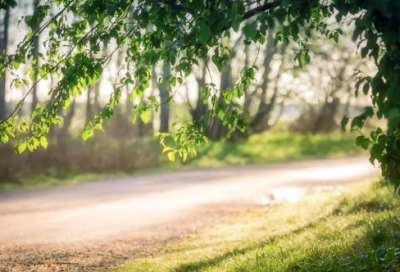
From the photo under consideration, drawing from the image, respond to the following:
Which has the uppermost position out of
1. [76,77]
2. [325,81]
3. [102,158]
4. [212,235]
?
[325,81]

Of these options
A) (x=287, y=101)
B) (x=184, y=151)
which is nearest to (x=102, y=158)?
(x=184, y=151)

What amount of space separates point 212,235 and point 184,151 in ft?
13.7

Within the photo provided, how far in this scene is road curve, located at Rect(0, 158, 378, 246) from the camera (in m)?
10.5

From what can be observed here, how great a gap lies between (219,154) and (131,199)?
13520 millimetres

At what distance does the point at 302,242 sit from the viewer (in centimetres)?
803

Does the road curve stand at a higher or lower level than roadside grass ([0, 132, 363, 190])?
lower

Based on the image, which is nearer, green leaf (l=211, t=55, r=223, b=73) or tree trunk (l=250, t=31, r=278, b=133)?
green leaf (l=211, t=55, r=223, b=73)

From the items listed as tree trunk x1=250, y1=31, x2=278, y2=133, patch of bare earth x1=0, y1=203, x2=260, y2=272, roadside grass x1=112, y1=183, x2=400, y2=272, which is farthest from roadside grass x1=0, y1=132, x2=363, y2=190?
roadside grass x1=112, y1=183, x2=400, y2=272

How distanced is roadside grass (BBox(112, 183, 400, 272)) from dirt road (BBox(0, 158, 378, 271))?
0.78 meters

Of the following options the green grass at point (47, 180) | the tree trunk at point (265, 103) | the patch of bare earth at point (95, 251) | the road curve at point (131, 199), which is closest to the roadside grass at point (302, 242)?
the patch of bare earth at point (95, 251)

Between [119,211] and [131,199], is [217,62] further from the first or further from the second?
[131,199]

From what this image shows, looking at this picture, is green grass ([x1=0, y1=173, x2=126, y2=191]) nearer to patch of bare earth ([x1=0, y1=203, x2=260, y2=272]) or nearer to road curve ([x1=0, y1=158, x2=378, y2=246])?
road curve ([x1=0, y1=158, x2=378, y2=246])

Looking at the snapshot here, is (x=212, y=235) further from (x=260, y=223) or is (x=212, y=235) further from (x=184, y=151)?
(x=184, y=151)

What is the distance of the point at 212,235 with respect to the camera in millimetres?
10477
